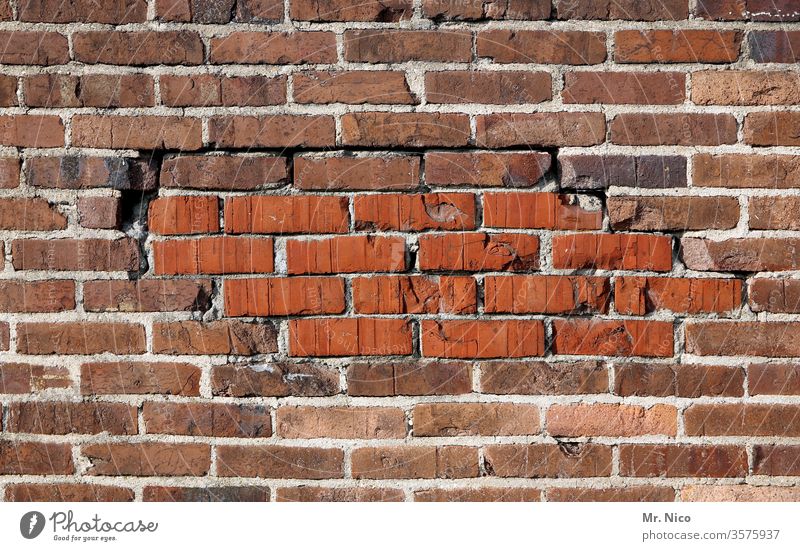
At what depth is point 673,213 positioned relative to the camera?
51.6 inches

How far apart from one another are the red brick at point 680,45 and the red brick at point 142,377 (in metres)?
1.11

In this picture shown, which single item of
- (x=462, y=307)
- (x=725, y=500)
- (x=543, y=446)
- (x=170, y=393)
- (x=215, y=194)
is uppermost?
(x=215, y=194)

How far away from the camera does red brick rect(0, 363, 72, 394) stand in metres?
1.34

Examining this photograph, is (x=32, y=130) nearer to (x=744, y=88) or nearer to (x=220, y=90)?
(x=220, y=90)

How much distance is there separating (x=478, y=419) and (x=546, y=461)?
0.55 feet

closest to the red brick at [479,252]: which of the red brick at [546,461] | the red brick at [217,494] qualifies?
the red brick at [546,461]

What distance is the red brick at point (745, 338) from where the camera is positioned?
131 centimetres

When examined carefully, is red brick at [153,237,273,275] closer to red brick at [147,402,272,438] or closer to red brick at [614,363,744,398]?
red brick at [147,402,272,438]

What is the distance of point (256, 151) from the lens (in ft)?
4.34

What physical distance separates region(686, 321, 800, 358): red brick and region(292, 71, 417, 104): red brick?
763mm

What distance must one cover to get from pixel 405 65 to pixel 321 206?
1.10ft

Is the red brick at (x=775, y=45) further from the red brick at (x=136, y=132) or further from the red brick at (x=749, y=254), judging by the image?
the red brick at (x=136, y=132)

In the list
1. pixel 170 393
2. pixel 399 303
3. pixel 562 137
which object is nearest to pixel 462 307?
pixel 399 303

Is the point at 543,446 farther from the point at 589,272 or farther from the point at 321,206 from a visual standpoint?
the point at 321,206
